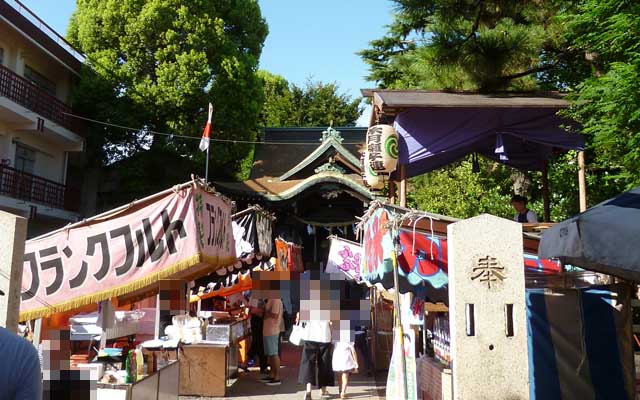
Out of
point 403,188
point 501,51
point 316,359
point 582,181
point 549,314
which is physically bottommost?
point 316,359

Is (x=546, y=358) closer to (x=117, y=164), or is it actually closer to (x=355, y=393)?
(x=355, y=393)

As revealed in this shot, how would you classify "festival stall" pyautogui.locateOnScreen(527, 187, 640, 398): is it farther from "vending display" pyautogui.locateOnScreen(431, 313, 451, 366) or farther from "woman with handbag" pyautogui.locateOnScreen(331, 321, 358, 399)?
"woman with handbag" pyautogui.locateOnScreen(331, 321, 358, 399)

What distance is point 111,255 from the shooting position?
15.5 feet

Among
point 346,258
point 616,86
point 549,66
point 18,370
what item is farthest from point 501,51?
point 18,370

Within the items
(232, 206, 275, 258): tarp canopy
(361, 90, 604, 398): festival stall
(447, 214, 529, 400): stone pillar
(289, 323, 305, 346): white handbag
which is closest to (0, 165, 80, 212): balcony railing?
(232, 206, 275, 258): tarp canopy

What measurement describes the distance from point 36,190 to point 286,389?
13971 mm

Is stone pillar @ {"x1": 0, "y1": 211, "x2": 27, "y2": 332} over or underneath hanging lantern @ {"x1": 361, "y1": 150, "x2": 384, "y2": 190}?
underneath

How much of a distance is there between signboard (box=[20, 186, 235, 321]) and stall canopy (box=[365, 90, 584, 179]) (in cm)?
467

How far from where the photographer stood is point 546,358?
545 cm

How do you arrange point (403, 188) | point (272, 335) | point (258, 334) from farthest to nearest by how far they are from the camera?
point (258, 334)
point (272, 335)
point (403, 188)

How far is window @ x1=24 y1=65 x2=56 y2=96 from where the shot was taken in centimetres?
1831

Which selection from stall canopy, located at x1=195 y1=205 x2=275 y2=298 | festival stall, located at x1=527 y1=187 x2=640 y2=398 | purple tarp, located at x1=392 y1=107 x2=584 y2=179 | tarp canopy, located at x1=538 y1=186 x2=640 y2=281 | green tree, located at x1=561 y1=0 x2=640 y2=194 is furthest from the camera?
stall canopy, located at x1=195 y1=205 x2=275 y2=298

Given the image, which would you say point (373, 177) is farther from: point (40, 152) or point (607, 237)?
point (40, 152)

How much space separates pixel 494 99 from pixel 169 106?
14582 mm
